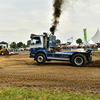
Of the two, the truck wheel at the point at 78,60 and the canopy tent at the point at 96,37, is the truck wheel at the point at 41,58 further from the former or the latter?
the canopy tent at the point at 96,37

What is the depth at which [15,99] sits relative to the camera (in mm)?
3506

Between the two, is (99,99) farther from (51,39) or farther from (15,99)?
(51,39)

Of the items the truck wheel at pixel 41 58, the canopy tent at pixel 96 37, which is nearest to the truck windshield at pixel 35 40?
the truck wheel at pixel 41 58

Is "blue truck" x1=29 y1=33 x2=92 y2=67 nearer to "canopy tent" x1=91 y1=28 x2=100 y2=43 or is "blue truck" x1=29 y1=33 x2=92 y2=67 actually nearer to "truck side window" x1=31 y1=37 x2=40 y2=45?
"truck side window" x1=31 y1=37 x2=40 y2=45

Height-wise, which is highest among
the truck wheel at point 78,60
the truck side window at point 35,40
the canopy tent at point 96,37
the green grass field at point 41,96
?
the canopy tent at point 96,37

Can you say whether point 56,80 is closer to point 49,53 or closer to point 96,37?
point 49,53

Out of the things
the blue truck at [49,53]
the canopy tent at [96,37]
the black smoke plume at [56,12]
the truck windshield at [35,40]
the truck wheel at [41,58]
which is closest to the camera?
the blue truck at [49,53]

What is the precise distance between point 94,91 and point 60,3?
11.3m

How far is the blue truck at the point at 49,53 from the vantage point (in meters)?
9.23

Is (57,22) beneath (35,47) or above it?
above

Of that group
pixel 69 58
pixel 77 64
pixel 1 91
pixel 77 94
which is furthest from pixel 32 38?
pixel 77 94

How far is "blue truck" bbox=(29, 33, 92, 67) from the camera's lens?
364 inches

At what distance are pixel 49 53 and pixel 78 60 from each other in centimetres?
250

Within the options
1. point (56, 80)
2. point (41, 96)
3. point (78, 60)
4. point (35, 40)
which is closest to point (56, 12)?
point (35, 40)
